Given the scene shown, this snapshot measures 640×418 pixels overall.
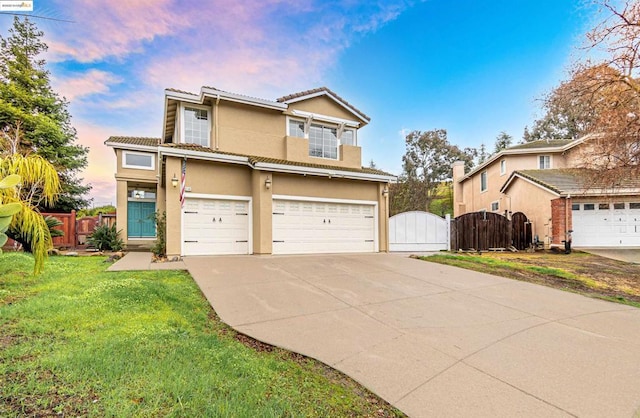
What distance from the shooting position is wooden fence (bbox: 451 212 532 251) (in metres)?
14.7

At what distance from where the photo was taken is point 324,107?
1399 centimetres

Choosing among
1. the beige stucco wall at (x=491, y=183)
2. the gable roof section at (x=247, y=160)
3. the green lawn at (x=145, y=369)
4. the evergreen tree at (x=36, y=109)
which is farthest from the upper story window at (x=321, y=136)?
the evergreen tree at (x=36, y=109)

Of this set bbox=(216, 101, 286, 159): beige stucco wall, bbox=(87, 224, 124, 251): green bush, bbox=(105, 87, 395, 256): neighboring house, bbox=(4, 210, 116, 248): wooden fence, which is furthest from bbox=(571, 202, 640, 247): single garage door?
bbox=(4, 210, 116, 248): wooden fence

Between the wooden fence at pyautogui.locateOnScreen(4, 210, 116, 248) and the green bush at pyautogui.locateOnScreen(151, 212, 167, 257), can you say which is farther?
the wooden fence at pyautogui.locateOnScreen(4, 210, 116, 248)

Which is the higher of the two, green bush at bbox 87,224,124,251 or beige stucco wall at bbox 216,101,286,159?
beige stucco wall at bbox 216,101,286,159

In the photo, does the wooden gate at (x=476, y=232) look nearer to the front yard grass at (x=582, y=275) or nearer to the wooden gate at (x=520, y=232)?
the wooden gate at (x=520, y=232)

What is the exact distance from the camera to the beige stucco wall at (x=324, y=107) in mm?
13400

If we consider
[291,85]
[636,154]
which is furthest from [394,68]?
[636,154]

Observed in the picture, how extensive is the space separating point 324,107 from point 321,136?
1357 millimetres

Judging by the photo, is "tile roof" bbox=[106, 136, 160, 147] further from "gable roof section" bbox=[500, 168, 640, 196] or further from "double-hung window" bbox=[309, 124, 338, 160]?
"gable roof section" bbox=[500, 168, 640, 196]

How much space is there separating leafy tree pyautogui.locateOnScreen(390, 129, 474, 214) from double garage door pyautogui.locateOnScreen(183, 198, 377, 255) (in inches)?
805

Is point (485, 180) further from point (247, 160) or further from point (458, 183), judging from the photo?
point (247, 160)

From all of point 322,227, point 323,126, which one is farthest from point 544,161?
point 322,227

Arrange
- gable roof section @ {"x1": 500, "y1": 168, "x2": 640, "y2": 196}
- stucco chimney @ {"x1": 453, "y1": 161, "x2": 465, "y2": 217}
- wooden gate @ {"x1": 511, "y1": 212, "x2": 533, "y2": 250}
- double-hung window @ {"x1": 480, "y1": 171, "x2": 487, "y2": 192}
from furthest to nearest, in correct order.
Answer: stucco chimney @ {"x1": 453, "y1": 161, "x2": 465, "y2": 217}, double-hung window @ {"x1": 480, "y1": 171, "x2": 487, "y2": 192}, wooden gate @ {"x1": 511, "y1": 212, "x2": 533, "y2": 250}, gable roof section @ {"x1": 500, "y1": 168, "x2": 640, "y2": 196}
